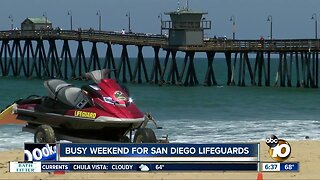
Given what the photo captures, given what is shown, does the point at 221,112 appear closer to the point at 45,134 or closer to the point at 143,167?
the point at 45,134

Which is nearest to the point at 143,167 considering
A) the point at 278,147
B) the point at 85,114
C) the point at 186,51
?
the point at 278,147

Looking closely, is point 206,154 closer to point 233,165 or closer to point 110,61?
point 233,165

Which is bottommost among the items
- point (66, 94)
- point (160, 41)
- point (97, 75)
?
point (160, 41)

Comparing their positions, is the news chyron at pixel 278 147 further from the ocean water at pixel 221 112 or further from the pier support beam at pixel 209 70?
the pier support beam at pixel 209 70

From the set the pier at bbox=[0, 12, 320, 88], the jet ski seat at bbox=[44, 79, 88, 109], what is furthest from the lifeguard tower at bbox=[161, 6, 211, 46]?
the jet ski seat at bbox=[44, 79, 88, 109]

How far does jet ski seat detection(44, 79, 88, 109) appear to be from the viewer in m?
15.8

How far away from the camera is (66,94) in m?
16.2

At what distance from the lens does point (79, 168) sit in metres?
12.7

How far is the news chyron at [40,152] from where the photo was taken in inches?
504

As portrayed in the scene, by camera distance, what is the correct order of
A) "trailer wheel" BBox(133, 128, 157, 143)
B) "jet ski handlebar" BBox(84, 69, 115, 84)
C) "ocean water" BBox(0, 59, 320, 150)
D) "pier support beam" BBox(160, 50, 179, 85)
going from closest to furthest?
"trailer wheel" BBox(133, 128, 157, 143)
"jet ski handlebar" BBox(84, 69, 115, 84)
"ocean water" BBox(0, 59, 320, 150)
"pier support beam" BBox(160, 50, 179, 85)

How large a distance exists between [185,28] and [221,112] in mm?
22129

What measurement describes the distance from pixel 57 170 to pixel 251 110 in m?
30.0

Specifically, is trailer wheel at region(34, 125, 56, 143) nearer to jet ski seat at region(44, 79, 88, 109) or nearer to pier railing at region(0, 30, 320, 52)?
jet ski seat at region(44, 79, 88, 109)

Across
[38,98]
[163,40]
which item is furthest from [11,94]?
[38,98]
